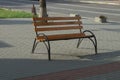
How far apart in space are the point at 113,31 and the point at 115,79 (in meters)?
7.50

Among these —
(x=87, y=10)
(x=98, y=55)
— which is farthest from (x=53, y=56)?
(x=87, y=10)

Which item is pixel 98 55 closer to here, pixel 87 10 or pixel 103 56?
pixel 103 56

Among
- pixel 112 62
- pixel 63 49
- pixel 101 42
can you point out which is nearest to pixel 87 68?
pixel 112 62

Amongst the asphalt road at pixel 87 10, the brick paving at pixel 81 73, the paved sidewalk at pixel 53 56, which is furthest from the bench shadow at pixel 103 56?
the asphalt road at pixel 87 10

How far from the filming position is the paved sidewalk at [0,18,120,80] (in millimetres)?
9031

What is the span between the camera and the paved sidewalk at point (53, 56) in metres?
9.03

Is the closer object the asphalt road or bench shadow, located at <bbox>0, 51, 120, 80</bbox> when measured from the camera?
bench shadow, located at <bbox>0, 51, 120, 80</bbox>

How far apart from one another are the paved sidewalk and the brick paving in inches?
4.3

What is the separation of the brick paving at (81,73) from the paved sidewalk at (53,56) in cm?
11

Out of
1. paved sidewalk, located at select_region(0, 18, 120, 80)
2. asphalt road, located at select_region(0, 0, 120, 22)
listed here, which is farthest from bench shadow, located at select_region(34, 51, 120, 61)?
asphalt road, located at select_region(0, 0, 120, 22)

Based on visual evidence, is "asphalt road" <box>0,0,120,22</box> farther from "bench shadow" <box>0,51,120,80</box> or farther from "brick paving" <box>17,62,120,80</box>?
"brick paving" <box>17,62,120,80</box>

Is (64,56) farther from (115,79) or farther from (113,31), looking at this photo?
(113,31)

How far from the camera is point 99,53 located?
1126 centimetres

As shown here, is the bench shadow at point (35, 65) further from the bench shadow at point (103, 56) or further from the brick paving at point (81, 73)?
the brick paving at point (81, 73)
